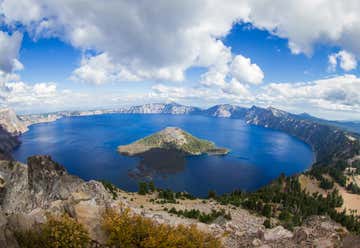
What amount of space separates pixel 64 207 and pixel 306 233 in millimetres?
33731

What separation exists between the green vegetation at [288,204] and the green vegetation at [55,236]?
52129mm

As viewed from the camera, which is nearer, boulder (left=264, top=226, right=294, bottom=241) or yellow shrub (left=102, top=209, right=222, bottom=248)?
yellow shrub (left=102, top=209, right=222, bottom=248)

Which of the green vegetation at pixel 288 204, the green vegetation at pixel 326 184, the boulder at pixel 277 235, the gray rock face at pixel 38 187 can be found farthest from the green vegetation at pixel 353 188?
the gray rock face at pixel 38 187

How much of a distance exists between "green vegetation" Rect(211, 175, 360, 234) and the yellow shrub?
40.8m

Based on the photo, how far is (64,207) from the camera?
31.8m

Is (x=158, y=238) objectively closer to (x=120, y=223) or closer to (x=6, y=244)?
(x=120, y=223)

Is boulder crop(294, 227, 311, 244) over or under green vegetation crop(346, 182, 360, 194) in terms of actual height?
over

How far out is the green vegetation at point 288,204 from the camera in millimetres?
80688

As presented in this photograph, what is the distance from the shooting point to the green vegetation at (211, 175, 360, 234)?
80.7m

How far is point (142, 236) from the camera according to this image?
2650 centimetres

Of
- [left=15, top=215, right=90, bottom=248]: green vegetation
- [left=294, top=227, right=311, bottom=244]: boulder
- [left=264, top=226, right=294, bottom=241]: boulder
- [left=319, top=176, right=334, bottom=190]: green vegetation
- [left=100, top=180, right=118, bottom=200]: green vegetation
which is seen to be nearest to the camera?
[left=15, top=215, right=90, bottom=248]: green vegetation

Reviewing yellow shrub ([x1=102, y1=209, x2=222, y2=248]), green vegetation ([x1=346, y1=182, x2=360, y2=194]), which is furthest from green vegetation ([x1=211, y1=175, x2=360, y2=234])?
yellow shrub ([x1=102, y1=209, x2=222, y2=248])

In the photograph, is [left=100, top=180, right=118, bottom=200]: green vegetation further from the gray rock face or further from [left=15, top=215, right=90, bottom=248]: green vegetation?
[left=15, top=215, right=90, bottom=248]: green vegetation

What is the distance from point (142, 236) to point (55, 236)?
368 inches
